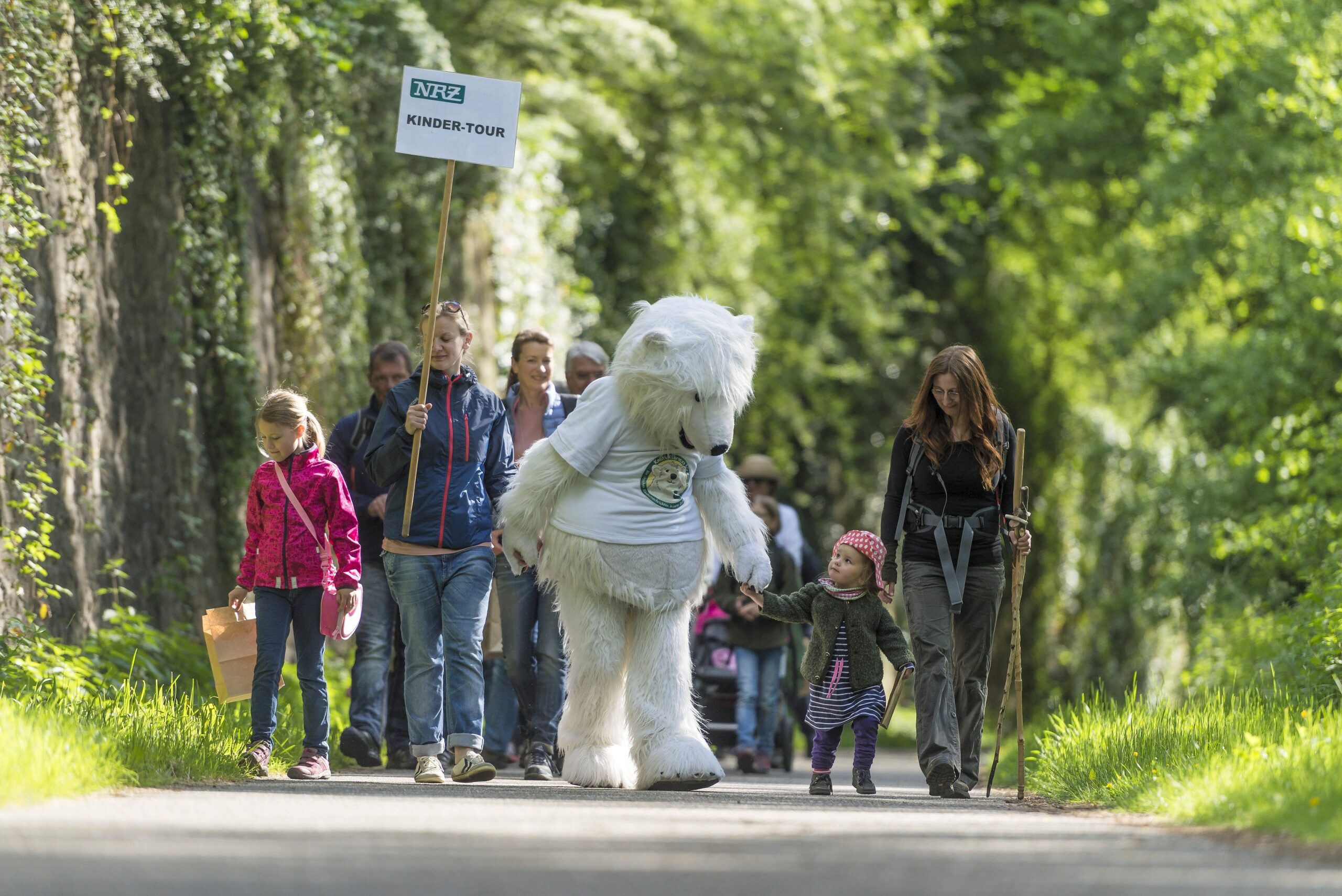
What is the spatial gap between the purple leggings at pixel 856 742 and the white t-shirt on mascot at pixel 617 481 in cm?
114

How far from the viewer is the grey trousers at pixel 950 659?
28.2 feet

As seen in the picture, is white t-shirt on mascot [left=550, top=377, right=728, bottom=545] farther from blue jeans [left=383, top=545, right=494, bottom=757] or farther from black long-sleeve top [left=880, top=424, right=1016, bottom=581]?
black long-sleeve top [left=880, top=424, right=1016, bottom=581]

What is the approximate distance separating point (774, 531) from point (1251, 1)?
8.74 metres

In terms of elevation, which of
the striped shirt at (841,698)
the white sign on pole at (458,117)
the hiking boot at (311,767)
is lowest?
the hiking boot at (311,767)

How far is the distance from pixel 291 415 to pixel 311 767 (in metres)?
1.49

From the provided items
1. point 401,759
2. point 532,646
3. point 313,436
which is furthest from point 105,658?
point 532,646

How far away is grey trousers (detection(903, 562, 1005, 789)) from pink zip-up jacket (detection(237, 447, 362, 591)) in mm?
2456

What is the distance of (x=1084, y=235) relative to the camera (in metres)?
25.2

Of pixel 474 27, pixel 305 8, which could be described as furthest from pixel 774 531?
pixel 474 27

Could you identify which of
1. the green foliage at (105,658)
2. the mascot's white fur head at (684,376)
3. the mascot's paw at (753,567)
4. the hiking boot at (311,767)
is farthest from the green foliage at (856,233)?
the mascot's paw at (753,567)

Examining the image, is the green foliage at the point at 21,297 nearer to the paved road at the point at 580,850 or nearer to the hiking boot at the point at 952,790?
the paved road at the point at 580,850

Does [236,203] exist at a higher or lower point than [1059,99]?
lower

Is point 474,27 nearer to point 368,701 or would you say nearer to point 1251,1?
point 1251,1

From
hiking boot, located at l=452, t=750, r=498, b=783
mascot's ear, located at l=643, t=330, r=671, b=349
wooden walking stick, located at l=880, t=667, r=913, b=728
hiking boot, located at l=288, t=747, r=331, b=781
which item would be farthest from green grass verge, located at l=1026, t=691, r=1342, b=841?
hiking boot, located at l=288, t=747, r=331, b=781
